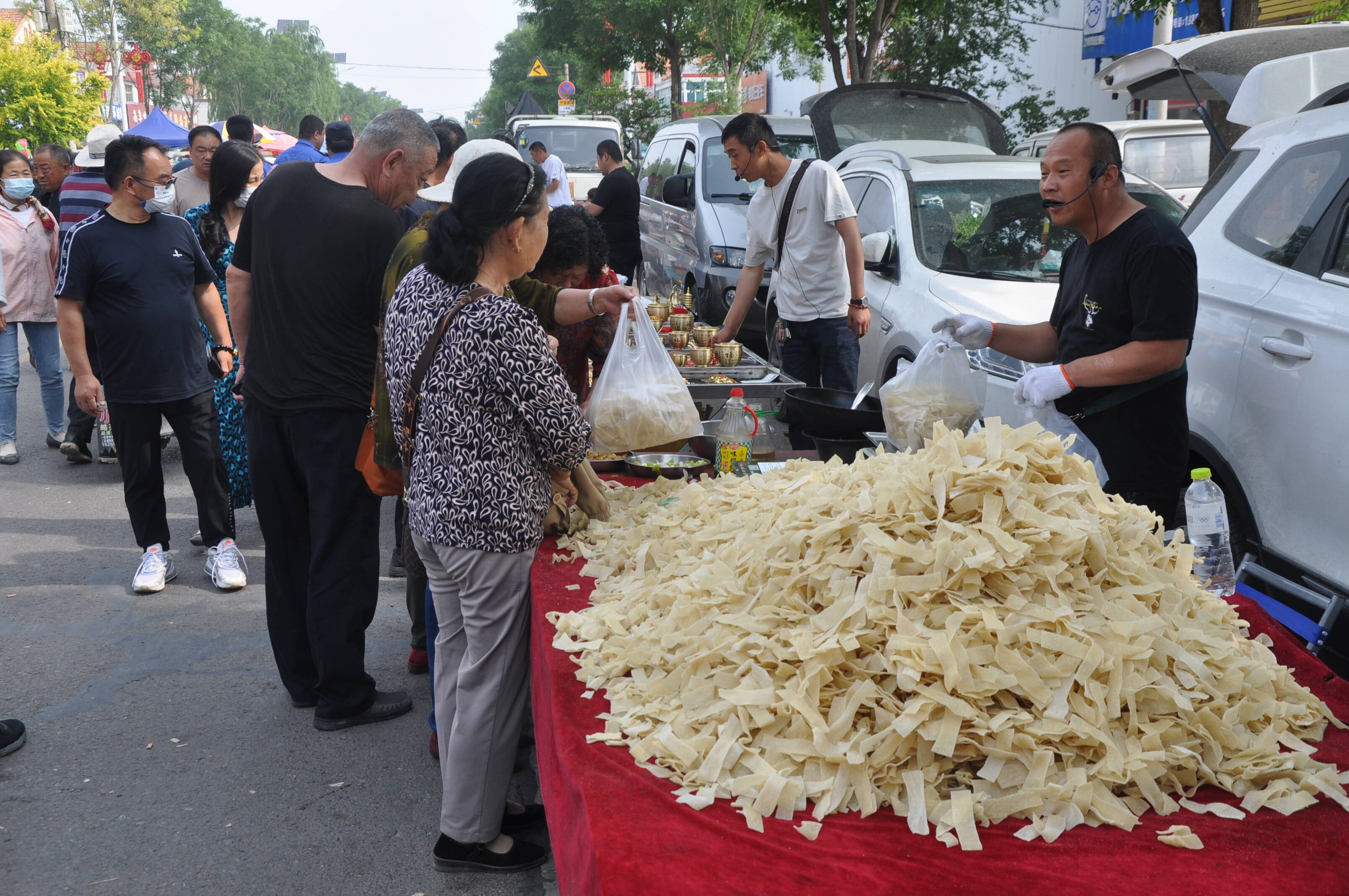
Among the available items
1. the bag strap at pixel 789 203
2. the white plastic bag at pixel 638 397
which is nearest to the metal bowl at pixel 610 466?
the white plastic bag at pixel 638 397

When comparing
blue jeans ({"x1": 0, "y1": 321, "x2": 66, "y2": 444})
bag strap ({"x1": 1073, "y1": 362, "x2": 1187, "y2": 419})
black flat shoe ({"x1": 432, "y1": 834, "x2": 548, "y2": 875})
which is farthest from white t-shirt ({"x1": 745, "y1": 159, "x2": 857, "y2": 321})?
blue jeans ({"x1": 0, "y1": 321, "x2": 66, "y2": 444})

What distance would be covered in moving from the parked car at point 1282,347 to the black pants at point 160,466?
15.2 ft

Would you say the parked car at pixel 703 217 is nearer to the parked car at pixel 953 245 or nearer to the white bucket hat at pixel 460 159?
the parked car at pixel 953 245

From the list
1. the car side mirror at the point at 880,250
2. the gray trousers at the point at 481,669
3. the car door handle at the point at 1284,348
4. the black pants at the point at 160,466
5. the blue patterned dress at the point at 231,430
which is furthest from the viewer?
the car side mirror at the point at 880,250

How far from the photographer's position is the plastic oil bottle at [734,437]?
379cm

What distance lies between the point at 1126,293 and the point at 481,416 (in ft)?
6.59

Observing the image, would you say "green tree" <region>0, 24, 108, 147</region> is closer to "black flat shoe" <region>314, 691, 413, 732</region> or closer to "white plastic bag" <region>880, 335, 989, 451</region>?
"black flat shoe" <region>314, 691, 413, 732</region>

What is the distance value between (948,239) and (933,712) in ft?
17.1

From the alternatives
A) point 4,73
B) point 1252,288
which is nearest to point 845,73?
point 4,73

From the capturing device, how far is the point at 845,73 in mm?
31812

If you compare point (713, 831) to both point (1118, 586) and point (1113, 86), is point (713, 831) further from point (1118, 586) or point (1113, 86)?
point (1113, 86)

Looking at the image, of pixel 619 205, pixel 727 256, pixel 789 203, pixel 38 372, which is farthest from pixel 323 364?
pixel 727 256

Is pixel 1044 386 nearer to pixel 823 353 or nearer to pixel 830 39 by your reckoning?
pixel 823 353

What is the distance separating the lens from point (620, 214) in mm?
10344
